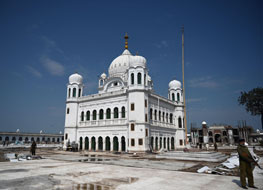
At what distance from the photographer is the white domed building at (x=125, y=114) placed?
2714 centimetres

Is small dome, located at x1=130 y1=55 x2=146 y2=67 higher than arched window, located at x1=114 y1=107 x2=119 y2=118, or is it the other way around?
small dome, located at x1=130 y1=55 x2=146 y2=67

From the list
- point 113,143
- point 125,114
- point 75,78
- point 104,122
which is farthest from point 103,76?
point 113,143

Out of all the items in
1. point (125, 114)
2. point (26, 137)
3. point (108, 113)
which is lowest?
point (26, 137)

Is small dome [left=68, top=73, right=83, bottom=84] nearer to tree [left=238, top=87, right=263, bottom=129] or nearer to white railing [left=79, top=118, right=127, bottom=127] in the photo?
white railing [left=79, top=118, right=127, bottom=127]

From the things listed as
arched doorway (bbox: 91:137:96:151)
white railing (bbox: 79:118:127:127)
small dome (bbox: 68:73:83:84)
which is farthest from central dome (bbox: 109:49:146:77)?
arched doorway (bbox: 91:137:96:151)

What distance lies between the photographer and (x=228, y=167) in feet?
33.4

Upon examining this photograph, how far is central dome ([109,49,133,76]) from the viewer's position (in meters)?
37.6

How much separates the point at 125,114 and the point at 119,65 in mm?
13129

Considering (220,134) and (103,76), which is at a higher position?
(103,76)

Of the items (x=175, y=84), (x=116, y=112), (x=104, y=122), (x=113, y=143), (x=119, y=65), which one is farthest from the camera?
(x=175, y=84)

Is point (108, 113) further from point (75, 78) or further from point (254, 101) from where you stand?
point (254, 101)

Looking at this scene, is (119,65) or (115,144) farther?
(119,65)

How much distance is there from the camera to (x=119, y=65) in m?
38.2

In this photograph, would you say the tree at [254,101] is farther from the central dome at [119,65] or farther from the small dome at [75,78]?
the small dome at [75,78]
